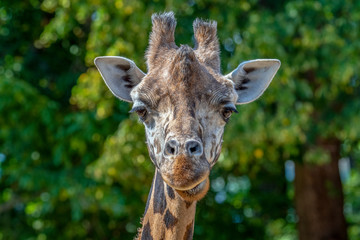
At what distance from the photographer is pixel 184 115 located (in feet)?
13.0

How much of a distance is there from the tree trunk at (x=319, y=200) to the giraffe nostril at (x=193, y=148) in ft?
29.3

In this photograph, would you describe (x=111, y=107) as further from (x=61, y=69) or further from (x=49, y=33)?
(x=61, y=69)

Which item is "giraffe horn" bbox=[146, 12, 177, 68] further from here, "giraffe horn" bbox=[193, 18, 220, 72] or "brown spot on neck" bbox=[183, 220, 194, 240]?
"brown spot on neck" bbox=[183, 220, 194, 240]

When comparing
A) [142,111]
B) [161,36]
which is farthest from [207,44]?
[142,111]

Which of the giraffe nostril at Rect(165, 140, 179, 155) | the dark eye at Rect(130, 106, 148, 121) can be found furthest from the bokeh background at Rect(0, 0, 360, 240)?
the giraffe nostril at Rect(165, 140, 179, 155)

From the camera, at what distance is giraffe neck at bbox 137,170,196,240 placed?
171 inches

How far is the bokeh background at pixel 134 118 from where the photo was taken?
30.5 ft

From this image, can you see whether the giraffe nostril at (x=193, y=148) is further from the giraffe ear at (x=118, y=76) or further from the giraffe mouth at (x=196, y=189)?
the giraffe ear at (x=118, y=76)

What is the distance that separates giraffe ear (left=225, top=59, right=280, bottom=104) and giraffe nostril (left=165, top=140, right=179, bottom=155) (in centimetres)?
141

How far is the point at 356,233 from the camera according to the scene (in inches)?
652

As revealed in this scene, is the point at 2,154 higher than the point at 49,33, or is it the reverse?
the point at 49,33

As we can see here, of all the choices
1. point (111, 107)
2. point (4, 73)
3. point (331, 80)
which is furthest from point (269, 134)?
point (4, 73)

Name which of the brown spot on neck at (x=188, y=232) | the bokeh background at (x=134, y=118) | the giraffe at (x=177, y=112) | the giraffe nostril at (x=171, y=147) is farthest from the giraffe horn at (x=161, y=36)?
the bokeh background at (x=134, y=118)

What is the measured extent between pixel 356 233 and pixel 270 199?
14.5ft
